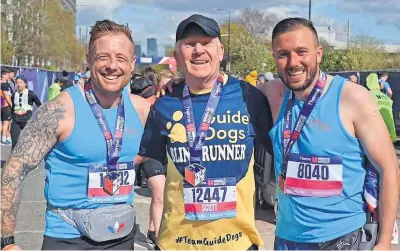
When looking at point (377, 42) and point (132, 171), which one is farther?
point (377, 42)

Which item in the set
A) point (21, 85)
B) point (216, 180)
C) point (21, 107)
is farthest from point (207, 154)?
point (21, 85)

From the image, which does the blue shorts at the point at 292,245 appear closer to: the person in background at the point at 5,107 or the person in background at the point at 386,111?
the person in background at the point at 386,111

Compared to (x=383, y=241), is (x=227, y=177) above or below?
above

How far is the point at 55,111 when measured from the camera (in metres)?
3.12

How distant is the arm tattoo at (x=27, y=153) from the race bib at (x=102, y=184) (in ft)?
0.96

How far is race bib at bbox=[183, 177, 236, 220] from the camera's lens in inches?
121

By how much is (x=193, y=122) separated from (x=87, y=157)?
0.64 meters

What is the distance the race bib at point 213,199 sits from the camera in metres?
3.06

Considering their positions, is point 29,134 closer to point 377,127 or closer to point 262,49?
point 377,127

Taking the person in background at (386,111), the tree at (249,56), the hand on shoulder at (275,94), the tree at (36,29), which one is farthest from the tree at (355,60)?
the hand on shoulder at (275,94)

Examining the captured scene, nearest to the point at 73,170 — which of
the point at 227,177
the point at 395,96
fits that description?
the point at 227,177

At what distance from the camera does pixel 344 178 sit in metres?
2.96

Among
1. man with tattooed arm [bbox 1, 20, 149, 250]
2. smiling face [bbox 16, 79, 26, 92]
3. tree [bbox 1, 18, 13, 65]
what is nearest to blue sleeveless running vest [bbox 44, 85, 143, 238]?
man with tattooed arm [bbox 1, 20, 149, 250]

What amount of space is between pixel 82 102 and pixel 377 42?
156 feet
